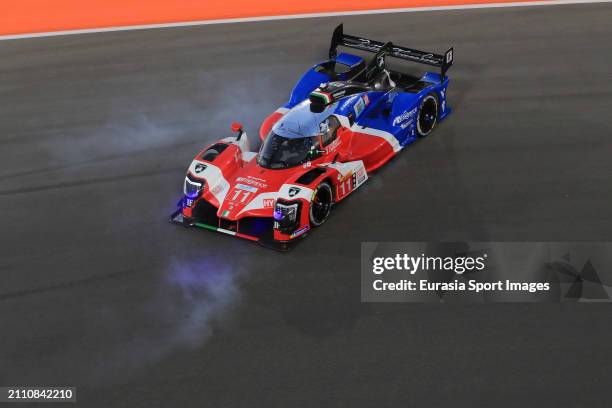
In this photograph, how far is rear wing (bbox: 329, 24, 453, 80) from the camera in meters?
15.0

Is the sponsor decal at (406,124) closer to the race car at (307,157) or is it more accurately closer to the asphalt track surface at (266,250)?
the race car at (307,157)

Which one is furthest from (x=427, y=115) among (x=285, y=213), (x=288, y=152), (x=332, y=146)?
(x=285, y=213)

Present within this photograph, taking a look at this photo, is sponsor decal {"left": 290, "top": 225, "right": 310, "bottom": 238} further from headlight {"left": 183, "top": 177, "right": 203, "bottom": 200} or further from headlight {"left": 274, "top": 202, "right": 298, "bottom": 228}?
headlight {"left": 183, "top": 177, "right": 203, "bottom": 200}

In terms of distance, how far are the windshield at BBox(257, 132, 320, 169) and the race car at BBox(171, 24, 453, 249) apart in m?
0.02

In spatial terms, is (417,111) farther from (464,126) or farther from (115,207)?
(115,207)

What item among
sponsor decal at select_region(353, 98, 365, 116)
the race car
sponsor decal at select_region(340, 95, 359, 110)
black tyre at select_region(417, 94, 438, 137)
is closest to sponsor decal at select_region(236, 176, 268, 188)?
the race car

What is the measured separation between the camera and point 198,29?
2020 cm

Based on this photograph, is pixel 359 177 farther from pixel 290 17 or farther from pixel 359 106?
pixel 290 17

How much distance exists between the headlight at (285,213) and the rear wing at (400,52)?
16.9ft

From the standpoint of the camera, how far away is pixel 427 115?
14.7m

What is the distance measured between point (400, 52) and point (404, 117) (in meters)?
2.14

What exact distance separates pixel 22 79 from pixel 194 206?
330 inches

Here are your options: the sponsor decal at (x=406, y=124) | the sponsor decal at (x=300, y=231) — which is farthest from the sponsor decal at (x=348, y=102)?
the sponsor decal at (x=300, y=231)

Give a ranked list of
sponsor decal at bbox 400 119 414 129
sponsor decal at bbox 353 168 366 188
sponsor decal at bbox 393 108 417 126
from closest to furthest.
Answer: sponsor decal at bbox 353 168 366 188
sponsor decal at bbox 393 108 417 126
sponsor decal at bbox 400 119 414 129
